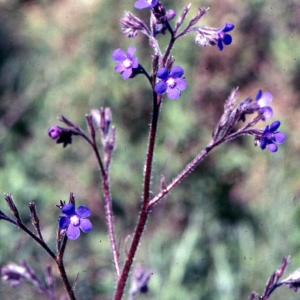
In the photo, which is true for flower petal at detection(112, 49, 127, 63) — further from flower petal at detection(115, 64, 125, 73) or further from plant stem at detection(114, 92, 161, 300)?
plant stem at detection(114, 92, 161, 300)

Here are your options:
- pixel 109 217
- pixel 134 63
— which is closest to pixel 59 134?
pixel 109 217

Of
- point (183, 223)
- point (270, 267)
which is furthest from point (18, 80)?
point (270, 267)

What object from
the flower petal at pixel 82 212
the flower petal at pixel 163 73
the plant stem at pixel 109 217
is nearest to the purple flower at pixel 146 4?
the flower petal at pixel 163 73

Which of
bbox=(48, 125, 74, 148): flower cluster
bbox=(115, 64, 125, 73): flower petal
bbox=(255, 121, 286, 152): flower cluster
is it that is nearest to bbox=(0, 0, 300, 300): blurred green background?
bbox=(48, 125, 74, 148): flower cluster

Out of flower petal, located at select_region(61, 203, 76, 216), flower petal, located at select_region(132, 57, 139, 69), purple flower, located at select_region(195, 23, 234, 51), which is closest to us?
flower petal, located at select_region(61, 203, 76, 216)

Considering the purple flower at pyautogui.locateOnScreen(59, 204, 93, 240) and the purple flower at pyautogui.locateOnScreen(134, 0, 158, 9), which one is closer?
the purple flower at pyautogui.locateOnScreen(59, 204, 93, 240)

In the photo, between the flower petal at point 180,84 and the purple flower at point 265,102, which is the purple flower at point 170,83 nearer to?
the flower petal at point 180,84
